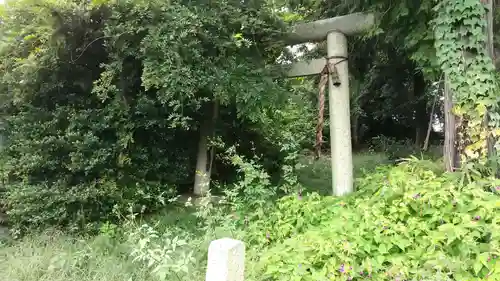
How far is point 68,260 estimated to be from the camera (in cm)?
365

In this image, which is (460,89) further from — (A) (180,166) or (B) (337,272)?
(A) (180,166)

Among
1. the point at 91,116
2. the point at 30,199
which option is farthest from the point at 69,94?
the point at 30,199

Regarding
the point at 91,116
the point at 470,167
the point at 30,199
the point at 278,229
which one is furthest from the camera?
the point at 91,116

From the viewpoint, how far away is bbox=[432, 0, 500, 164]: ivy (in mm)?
3766

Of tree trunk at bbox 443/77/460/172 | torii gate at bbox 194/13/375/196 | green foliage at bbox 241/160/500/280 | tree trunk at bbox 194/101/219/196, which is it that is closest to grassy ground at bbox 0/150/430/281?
green foliage at bbox 241/160/500/280

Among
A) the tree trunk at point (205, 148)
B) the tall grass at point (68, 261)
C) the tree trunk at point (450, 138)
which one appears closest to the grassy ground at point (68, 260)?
the tall grass at point (68, 261)

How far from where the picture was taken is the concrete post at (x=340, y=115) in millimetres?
4973

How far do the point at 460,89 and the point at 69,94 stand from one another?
5.04m

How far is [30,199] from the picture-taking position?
4.75 m

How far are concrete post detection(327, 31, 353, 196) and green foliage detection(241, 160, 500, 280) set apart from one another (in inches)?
47.3

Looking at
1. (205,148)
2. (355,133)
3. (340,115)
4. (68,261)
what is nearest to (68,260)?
(68,261)

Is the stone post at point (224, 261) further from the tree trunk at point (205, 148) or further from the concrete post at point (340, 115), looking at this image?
the tree trunk at point (205, 148)

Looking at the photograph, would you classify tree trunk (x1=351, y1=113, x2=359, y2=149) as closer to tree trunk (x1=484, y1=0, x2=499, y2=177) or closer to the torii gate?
the torii gate

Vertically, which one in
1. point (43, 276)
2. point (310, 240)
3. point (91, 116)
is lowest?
point (43, 276)
